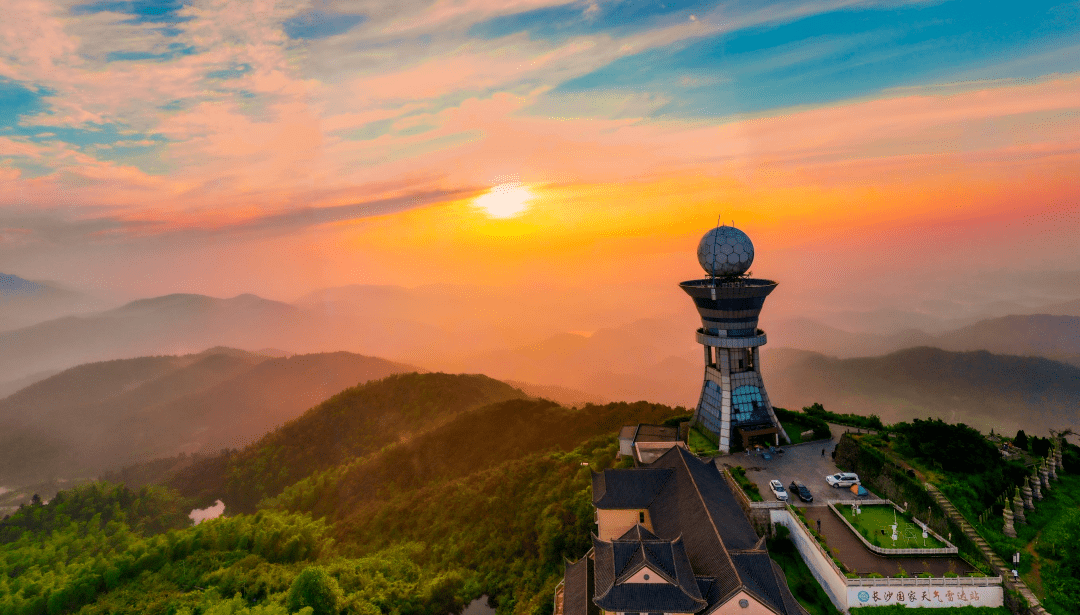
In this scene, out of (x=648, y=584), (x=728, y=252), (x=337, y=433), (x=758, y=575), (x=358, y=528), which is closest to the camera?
(x=758, y=575)

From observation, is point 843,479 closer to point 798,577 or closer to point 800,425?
point 798,577

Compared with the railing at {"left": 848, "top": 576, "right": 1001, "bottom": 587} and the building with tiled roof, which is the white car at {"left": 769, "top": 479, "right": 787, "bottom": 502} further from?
the railing at {"left": 848, "top": 576, "right": 1001, "bottom": 587}

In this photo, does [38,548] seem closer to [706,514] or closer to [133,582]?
[133,582]

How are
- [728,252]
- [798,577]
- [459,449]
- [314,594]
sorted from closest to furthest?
1. [798,577]
2. [314,594]
3. [728,252]
4. [459,449]

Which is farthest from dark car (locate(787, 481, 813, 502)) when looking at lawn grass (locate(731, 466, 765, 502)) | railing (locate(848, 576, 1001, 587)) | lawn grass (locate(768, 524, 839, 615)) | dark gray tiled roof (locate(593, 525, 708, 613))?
dark gray tiled roof (locate(593, 525, 708, 613))

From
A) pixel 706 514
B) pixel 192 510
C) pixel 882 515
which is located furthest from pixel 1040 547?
pixel 192 510

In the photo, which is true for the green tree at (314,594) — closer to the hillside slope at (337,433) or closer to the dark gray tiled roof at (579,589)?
the dark gray tiled roof at (579,589)

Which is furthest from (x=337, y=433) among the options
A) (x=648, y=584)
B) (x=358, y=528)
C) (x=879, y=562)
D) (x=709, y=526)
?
(x=879, y=562)
